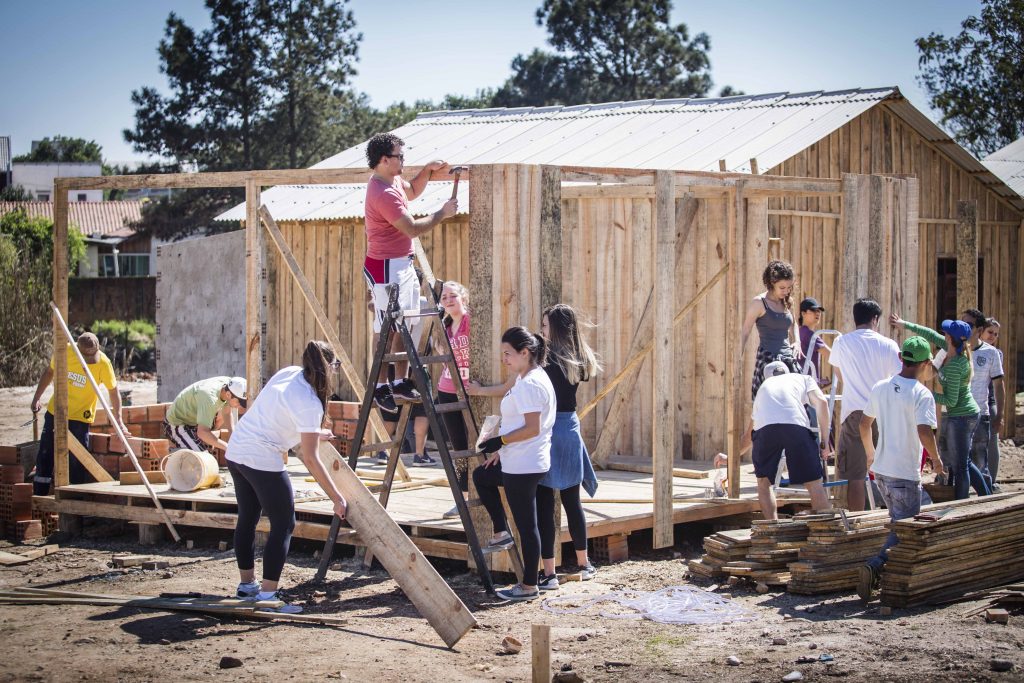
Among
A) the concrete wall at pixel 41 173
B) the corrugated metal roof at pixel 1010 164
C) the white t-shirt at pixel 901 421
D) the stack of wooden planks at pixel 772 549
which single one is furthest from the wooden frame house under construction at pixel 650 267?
the concrete wall at pixel 41 173

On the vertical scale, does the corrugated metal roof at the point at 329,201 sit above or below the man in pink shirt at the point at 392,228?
above

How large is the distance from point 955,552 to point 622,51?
38664mm

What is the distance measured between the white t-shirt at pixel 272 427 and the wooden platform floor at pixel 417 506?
4.08 ft

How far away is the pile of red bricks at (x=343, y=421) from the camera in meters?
11.1

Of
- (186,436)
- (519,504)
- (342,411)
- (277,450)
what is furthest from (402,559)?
(342,411)

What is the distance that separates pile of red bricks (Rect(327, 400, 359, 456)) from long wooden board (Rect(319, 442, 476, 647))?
404 cm

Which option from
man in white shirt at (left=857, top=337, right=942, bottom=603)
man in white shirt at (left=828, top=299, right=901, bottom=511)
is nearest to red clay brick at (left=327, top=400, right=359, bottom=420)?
man in white shirt at (left=828, top=299, right=901, bottom=511)

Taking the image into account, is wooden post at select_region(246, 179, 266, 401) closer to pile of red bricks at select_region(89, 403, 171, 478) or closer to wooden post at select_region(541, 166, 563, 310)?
pile of red bricks at select_region(89, 403, 171, 478)

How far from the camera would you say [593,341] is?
12.0 meters

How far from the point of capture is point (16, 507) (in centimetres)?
1012

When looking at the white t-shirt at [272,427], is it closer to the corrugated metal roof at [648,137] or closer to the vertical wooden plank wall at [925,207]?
the corrugated metal roof at [648,137]

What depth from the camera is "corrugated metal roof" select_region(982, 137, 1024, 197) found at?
73.6 feet

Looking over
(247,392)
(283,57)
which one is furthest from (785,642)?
(283,57)

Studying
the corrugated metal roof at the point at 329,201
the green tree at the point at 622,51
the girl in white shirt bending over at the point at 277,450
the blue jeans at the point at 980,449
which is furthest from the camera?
the green tree at the point at 622,51
